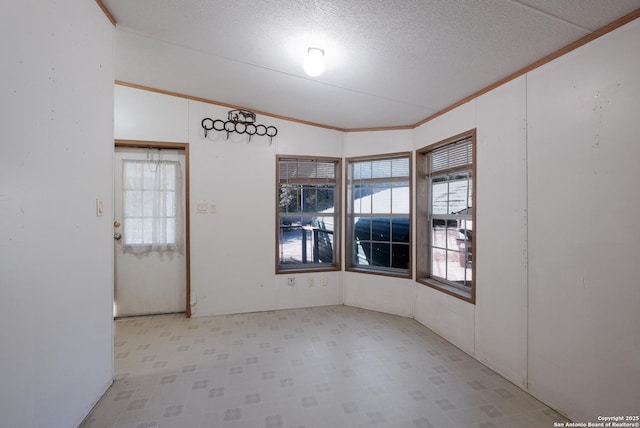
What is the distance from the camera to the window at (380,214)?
3.44 m

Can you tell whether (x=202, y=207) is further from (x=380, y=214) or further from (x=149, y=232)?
(x=380, y=214)

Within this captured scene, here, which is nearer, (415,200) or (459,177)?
(459,177)

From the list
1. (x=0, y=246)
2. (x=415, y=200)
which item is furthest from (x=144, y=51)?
(x=415, y=200)

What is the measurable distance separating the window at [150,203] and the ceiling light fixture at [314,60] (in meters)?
2.05

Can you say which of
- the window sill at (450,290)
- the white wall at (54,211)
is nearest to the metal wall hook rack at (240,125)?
the white wall at (54,211)

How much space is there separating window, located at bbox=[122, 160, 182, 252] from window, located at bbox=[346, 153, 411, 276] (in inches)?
83.9

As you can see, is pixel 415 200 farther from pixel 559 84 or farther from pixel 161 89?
pixel 161 89

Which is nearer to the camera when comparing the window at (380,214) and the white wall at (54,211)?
the white wall at (54,211)

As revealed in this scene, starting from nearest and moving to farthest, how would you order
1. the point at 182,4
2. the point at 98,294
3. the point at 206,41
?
the point at 182,4 → the point at 98,294 → the point at 206,41

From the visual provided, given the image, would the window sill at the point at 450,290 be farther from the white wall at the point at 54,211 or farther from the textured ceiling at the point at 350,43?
the white wall at the point at 54,211

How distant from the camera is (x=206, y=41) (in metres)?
2.00

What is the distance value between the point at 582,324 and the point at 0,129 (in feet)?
9.75

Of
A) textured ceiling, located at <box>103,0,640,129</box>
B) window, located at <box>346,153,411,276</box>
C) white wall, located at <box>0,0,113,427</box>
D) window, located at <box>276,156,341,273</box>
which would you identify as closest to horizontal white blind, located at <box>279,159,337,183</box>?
window, located at <box>276,156,341,273</box>

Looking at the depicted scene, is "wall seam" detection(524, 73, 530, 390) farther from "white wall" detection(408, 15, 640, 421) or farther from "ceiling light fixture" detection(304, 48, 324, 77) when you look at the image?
"ceiling light fixture" detection(304, 48, 324, 77)
